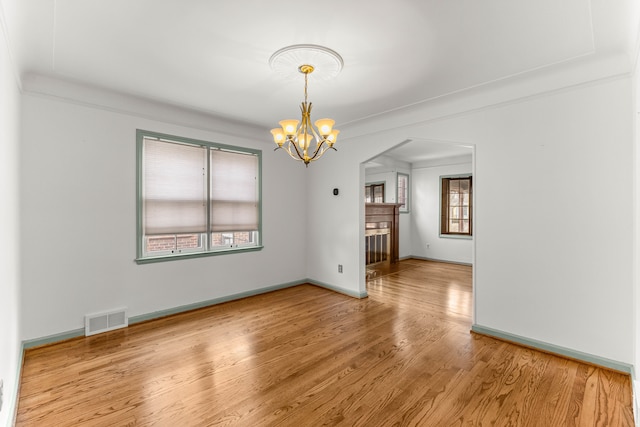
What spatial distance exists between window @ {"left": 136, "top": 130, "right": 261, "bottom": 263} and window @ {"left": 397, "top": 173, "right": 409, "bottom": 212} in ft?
15.6

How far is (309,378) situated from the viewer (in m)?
2.48

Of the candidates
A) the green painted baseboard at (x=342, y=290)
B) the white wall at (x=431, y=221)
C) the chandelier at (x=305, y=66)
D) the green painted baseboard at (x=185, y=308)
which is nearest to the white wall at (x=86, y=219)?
the green painted baseboard at (x=185, y=308)

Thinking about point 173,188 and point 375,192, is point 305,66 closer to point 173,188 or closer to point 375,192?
point 173,188

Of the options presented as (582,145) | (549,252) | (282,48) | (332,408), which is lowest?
(332,408)

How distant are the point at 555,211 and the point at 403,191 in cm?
567

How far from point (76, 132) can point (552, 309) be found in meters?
5.17

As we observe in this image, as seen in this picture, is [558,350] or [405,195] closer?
[558,350]

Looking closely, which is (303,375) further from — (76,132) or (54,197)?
(76,132)

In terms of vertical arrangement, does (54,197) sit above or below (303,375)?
above

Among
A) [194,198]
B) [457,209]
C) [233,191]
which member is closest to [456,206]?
[457,209]

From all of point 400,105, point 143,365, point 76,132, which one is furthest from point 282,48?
point 143,365

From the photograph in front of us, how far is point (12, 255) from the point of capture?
7.43ft

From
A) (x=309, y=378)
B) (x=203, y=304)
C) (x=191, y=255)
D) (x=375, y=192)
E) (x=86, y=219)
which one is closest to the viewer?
(x=309, y=378)

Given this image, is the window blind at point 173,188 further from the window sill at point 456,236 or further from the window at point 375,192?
the window sill at point 456,236
